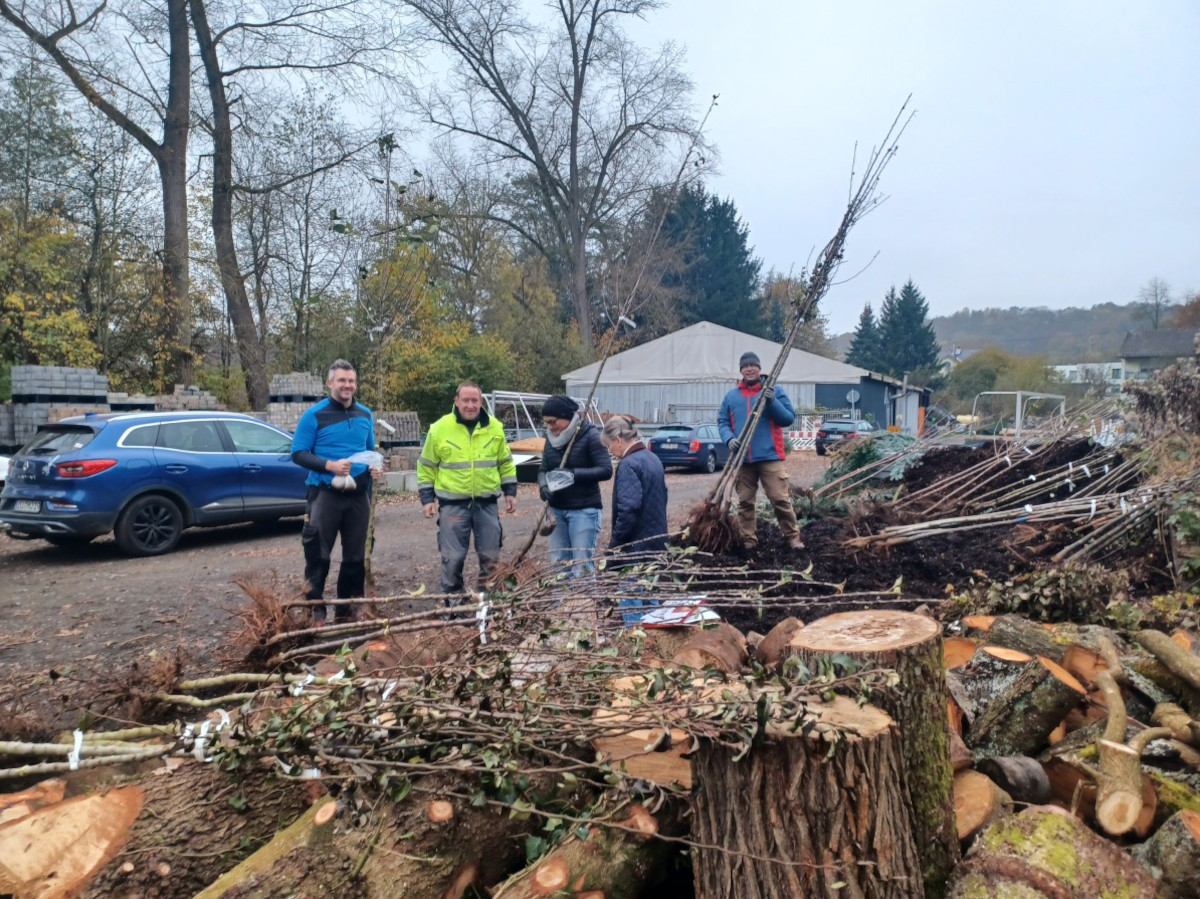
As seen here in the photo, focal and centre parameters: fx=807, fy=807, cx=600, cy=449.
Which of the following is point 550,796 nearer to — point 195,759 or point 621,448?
point 195,759

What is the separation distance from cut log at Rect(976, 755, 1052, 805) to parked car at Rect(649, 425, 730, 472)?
49.4 ft

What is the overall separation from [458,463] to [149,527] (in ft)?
16.0

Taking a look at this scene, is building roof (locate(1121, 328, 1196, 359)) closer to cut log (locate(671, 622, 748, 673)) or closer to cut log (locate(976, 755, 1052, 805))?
cut log (locate(671, 622, 748, 673))

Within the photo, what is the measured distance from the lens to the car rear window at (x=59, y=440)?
26.4 ft

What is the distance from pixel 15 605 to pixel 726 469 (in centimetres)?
590

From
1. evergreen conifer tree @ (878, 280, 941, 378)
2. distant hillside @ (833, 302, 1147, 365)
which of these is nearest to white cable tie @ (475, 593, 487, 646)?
evergreen conifer tree @ (878, 280, 941, 378)

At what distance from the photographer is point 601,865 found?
2367 mm

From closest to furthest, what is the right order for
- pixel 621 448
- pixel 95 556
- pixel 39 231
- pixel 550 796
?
1. pixel 550 796
2. pixel 621 448
3. pixel 95 556
4. pixel 39 231

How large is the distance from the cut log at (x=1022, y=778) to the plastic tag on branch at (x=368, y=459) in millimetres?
3834

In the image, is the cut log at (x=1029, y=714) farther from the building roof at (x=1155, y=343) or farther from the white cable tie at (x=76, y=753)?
the building roof at (x=1155, y=343)

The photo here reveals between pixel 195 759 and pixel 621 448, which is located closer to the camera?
pixel 195 759

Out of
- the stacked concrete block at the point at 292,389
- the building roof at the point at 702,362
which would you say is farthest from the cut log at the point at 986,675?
the building roof at the point at 702,362

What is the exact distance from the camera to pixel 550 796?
2576 mm

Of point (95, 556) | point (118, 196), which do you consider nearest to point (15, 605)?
point (95, 556)
